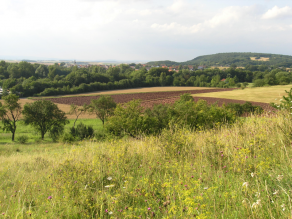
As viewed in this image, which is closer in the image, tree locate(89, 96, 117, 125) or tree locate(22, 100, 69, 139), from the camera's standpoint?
tree locate(22, 100, 69, 139)

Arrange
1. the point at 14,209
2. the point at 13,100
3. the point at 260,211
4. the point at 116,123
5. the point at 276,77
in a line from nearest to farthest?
the point at 260,211
the point at 14,209
the point at 116,123
the point at 13,100
the point at 276,77

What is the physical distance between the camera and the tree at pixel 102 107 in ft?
141

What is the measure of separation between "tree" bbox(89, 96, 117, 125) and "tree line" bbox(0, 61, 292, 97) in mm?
48921

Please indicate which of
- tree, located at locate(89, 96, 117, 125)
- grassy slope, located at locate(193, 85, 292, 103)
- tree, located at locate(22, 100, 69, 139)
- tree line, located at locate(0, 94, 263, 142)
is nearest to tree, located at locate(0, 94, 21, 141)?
tree line, located at locate(0, 94, 263, 142)

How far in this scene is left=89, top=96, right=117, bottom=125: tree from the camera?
43.1 m

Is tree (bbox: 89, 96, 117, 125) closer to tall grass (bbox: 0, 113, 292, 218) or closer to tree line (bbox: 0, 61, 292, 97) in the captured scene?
tall grass (bbox: 0, 113, 292, 218)

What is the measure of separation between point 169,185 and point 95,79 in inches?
4399

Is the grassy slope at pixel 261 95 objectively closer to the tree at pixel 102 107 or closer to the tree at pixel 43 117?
the tree at pixel 102 107

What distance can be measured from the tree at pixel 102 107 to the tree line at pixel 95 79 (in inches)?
1926

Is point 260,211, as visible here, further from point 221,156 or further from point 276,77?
point 276,77

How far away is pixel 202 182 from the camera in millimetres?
3516

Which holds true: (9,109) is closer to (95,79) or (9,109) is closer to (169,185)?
(169,185)

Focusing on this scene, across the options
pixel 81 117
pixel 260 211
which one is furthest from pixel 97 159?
pixel 81 117

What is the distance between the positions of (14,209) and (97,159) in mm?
2112
